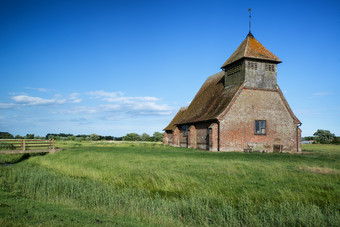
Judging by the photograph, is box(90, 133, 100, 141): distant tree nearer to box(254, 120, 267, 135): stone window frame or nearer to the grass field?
box(254, 120, 267, 135): stone window frame

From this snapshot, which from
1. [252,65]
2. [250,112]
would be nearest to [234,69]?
[252,65]

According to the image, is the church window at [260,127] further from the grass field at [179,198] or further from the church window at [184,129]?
the grass field at [179,198]

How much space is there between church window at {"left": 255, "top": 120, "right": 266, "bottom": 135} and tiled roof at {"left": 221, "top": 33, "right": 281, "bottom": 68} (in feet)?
22.1

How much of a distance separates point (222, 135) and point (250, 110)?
4.29 m

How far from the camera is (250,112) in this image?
2806 centimetres

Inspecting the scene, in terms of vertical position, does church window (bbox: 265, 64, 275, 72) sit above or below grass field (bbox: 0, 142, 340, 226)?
above

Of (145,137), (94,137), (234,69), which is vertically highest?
(234,69)

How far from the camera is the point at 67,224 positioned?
19.8 feet

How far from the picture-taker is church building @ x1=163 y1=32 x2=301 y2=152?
88.9 ft

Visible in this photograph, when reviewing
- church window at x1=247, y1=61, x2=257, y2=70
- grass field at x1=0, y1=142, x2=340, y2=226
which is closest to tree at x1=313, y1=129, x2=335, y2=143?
church window at x1=247, y1=61, x2=257, y2=70

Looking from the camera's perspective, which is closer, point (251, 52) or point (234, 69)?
point (251, 52)

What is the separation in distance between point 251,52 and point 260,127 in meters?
8.02

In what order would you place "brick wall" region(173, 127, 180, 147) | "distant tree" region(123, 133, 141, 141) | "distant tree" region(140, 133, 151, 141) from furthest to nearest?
"distant tree" region(140, 133, 151, 141), "distant tree" region(123, 133, 141, 141), "brick wall" region(173, 127, 180, 147)

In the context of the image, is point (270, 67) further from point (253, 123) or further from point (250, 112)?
point (253, 123)
